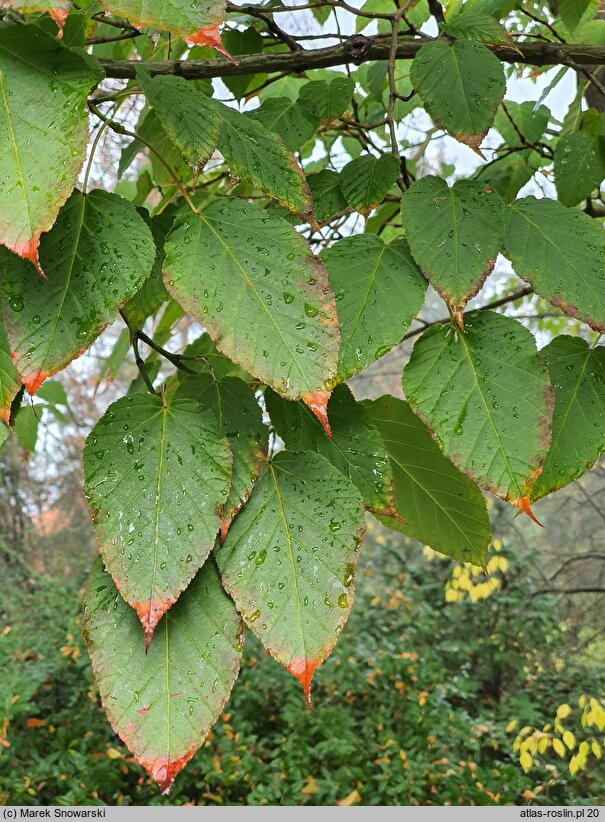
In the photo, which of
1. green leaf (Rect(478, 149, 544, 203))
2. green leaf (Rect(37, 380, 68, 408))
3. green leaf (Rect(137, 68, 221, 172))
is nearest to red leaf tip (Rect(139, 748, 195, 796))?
green leaf (Rect(137, 68, 221, 172))

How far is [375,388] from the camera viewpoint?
21.8 feet

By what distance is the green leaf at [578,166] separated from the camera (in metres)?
0.76

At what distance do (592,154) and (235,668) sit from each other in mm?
667

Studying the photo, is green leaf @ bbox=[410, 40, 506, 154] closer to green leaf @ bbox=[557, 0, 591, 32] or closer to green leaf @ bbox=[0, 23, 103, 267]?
green leaf @ bbox=[0, 23, 103, 267]

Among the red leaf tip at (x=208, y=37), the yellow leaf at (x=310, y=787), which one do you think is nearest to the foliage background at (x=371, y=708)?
the yellow leaf at (x=310, y=787)

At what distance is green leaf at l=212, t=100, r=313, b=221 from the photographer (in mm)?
443

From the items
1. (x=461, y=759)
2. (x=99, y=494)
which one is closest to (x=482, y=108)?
(x=99, y=494)

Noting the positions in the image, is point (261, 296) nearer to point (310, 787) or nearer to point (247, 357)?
point (247, 357)

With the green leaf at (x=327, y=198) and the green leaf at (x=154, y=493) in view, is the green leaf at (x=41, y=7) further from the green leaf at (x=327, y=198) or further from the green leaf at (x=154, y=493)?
the green leaf at (x=327, y=198)

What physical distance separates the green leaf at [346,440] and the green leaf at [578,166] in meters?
0.43

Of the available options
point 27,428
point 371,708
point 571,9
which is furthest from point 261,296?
point 371,708

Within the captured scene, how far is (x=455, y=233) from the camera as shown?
0.45m

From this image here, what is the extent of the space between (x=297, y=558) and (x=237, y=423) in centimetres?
10

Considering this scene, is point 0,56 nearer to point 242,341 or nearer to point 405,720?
point 242,341
